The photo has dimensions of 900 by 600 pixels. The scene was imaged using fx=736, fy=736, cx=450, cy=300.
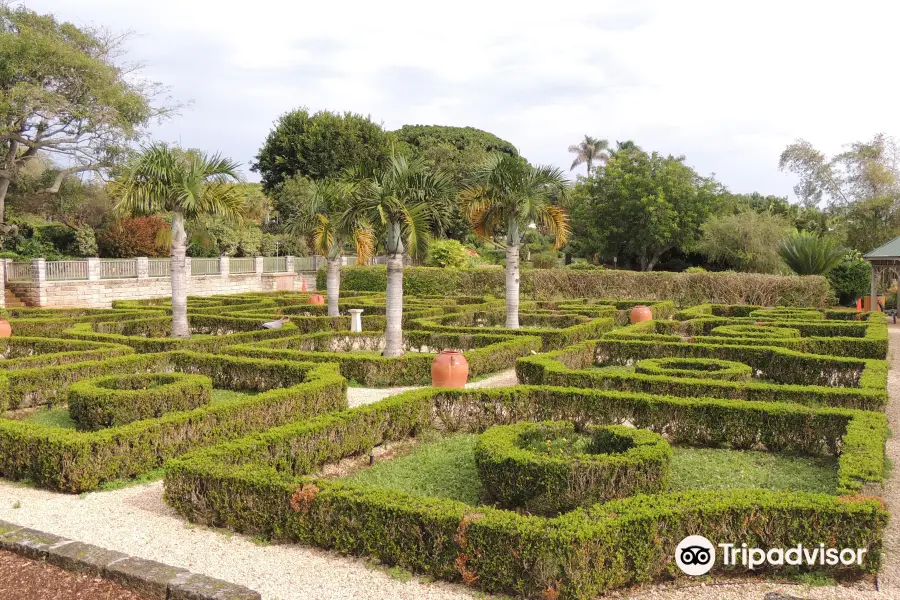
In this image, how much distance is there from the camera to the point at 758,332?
55.0ft

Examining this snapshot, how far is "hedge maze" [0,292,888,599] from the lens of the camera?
558 centimetres

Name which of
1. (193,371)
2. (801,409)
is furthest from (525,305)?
(801,409)

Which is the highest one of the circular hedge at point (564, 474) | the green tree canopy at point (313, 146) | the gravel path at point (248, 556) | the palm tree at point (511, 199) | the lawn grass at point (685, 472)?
the green tree canopy at point (313, 146)

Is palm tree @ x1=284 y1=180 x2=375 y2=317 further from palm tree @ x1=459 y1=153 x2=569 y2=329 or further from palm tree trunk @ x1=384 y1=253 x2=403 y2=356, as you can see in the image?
palm tree trunk @ x1=384 y1=253 x2=403 y2=356

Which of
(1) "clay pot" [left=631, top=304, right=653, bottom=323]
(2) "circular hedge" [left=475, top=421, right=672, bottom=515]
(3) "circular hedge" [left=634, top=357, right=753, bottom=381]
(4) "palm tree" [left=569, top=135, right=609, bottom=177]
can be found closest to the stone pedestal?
(1) "clay pot" [left=631, top=304, right=653, bottom=323]

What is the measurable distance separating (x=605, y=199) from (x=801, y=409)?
37.2m

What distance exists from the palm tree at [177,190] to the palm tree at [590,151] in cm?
6222

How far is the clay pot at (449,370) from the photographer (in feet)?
38.9

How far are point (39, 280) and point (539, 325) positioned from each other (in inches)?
781

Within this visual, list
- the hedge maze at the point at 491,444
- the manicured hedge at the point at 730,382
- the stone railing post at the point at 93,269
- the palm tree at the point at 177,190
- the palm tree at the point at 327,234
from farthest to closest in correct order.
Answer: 1. the stone railing post at the point at 93,269
2. the palm tree at the point at 327,234
3. the palm tree at the point at 177,190
4. the manicured hedge at the point at 730,382
5. the hedge maze at the point at 491,444

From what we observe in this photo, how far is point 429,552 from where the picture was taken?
5672 mm

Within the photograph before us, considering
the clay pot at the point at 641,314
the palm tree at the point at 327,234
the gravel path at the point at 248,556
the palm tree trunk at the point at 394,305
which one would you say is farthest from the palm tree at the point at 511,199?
the gravel path at the point at 248,556

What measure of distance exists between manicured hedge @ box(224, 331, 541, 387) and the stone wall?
1683 centimetres

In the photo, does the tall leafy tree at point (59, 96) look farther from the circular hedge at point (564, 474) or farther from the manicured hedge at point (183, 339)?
the circular hedge at point (564, 474)
